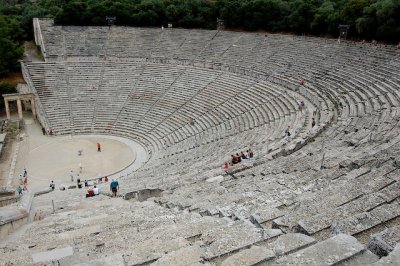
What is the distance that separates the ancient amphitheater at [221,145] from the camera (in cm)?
582

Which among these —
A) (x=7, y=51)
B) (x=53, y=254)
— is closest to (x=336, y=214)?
(x=53, y=254)

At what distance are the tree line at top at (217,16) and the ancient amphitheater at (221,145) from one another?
213 centimetres

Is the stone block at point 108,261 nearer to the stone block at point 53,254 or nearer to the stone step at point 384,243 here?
the stone block at point 53,254

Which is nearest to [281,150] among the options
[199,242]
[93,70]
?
[199,242]

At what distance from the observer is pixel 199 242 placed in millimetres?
5980

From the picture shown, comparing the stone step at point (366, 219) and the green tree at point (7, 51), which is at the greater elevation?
the stone step at point (366, 219)

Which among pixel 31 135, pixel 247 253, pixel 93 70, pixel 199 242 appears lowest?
pixel 31 135

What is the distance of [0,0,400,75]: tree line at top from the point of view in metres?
33.9

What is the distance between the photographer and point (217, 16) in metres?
43.3

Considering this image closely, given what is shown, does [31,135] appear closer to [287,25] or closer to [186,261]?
[287,25]

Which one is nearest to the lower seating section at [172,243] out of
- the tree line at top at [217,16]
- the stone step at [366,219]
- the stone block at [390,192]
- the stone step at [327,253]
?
the stone step at [327,253]

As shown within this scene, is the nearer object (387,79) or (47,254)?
(47,254)

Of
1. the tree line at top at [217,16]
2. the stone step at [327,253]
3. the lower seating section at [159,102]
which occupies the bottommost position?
the lower seating section at [159,102]

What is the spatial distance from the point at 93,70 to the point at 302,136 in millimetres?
22888
